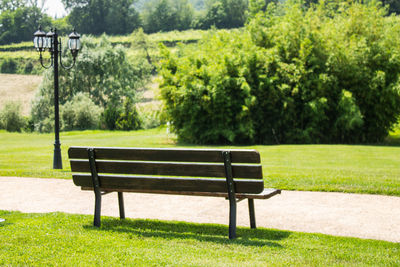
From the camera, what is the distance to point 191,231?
551 cm

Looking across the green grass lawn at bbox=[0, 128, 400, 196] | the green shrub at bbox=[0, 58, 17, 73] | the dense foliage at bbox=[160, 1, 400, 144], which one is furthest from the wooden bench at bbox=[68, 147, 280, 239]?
the green shrub at bbox=[0, 58, 17, 73]

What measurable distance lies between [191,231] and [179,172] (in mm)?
709

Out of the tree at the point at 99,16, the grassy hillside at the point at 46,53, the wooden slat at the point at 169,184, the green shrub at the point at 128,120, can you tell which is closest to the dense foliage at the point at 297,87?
the green shrub at the point at 128,120

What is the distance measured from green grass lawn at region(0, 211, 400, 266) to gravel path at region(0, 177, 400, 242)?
64cm

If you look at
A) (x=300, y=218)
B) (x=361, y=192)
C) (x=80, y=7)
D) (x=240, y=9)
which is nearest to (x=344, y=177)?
(x=361, y=192)

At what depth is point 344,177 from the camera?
10.0 m

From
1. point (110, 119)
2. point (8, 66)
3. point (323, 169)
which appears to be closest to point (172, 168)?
point (323, 169)

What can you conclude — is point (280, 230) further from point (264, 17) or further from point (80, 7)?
point (80, 7)

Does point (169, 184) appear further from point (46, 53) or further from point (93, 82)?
point (46, 53)

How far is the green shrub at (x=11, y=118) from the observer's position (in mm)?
42000

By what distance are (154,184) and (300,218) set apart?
2.11m

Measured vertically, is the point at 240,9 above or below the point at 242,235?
above

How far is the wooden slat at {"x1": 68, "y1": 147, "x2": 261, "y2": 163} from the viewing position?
5.00m

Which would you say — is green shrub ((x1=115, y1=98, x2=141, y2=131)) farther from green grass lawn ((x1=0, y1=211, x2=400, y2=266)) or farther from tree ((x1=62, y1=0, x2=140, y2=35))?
tree ((x1=62, y1=0, x2=140, y2=35))
